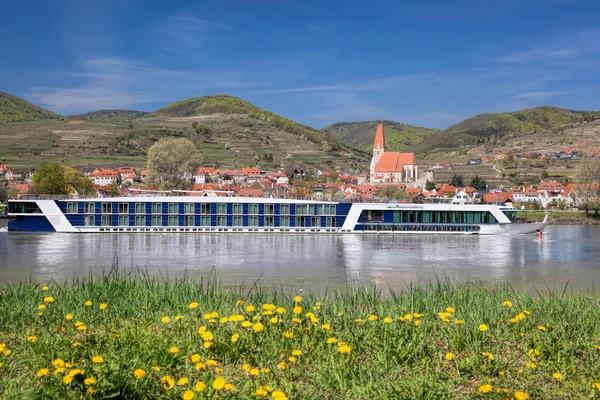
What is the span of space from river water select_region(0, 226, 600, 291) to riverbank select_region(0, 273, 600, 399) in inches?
233

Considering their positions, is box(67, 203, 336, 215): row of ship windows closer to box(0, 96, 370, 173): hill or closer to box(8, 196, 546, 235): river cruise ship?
box(8, 196, 546, 235): river cruise ship

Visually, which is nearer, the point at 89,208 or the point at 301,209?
the point at 89,208

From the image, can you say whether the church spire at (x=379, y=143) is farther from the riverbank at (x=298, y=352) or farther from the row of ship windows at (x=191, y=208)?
the riverbank at (x=298, y=352)

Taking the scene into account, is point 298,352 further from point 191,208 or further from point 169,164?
point 169,164

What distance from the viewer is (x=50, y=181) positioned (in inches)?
2402

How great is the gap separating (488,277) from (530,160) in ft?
357

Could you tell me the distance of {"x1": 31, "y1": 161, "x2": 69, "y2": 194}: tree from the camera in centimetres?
6000

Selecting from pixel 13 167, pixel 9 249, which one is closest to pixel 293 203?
pixel 9 249

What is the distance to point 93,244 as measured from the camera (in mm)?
30391

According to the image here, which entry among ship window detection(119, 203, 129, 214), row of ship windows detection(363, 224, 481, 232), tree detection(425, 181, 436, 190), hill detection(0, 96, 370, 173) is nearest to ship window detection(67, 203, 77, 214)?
ship window detection(119, 203, 129, 214)

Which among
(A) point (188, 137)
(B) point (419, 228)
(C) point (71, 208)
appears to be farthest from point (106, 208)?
(A) point (188, 137)

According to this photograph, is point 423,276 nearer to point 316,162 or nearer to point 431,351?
point 431,351

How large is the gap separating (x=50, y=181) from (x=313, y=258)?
45.6 m

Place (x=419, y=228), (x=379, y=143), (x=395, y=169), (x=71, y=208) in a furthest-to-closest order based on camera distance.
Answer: (x=379, y=143) < (x=395, y=169) < (x=419, y=228) < (x=71, y=208)
